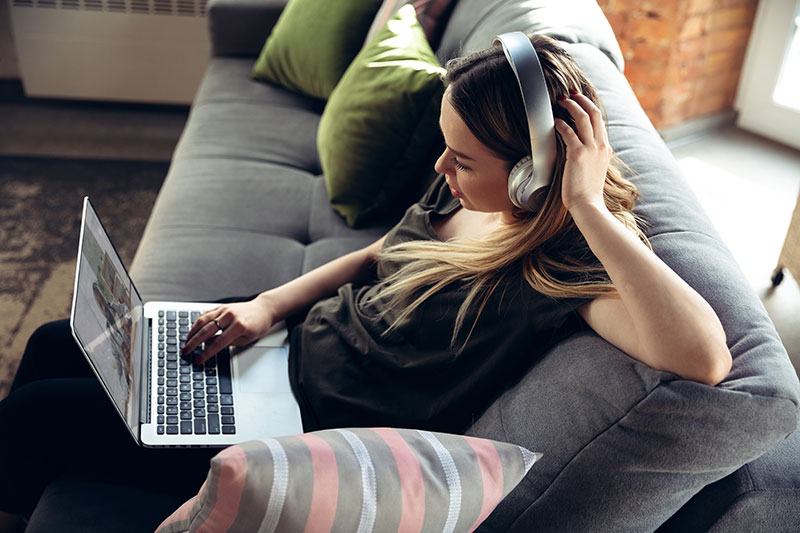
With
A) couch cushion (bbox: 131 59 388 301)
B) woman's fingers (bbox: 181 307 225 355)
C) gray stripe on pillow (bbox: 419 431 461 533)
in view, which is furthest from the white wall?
gray stripe on pillow (bbox: 419 431 461 533)

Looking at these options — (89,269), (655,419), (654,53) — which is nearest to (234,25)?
(654,53)

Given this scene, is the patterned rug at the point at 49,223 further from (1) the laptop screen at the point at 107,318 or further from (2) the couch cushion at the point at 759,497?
(2) the couch cushion at the point at 759,497

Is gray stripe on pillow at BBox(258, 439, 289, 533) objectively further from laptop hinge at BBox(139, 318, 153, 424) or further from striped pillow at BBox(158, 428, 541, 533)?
laptop hinge at BBox(139, 318, 153, 424)

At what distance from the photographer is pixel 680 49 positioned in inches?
105

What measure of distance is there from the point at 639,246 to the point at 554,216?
15cm

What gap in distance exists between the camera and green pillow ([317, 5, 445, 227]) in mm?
1602

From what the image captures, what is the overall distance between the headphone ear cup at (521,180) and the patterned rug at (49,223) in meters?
1.38

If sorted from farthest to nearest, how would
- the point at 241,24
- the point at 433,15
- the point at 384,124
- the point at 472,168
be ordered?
the point at 241,24
the point at 433,15
the point at 384,124
the point at 472,168

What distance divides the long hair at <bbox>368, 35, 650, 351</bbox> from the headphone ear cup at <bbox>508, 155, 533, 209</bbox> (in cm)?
2

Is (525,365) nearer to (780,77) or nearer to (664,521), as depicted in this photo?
(664,521)

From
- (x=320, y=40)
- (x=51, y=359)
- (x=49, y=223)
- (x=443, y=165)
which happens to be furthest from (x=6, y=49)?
(x=443, y=165)

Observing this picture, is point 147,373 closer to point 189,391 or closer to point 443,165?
point 189,391

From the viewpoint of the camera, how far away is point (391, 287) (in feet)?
3.73

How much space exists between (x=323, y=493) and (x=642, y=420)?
0.35 m
